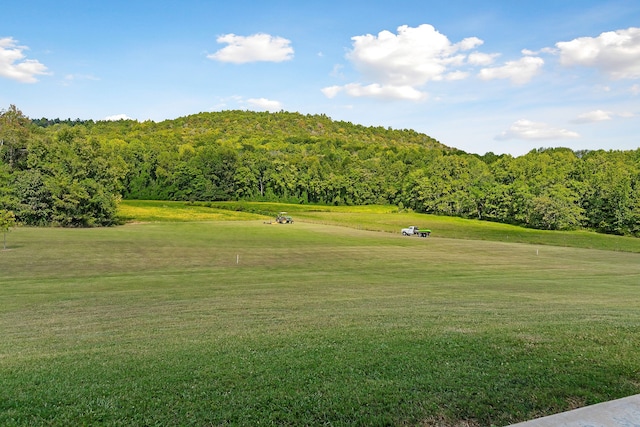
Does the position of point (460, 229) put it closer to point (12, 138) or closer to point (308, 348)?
point (308, 348)

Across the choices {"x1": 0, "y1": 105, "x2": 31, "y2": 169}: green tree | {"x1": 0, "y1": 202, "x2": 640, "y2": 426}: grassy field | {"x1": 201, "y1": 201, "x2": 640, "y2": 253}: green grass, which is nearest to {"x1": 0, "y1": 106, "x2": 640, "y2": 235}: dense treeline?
{"x1": 0, "y1": 105, "x2": 31, "y2": 169}: green tree

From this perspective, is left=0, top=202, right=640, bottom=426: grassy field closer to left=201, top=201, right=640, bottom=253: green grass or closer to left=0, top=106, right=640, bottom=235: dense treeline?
left=201, top=201, right=640, bottom=253: green grass

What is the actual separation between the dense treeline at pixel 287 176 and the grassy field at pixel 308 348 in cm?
5512

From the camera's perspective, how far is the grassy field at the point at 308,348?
6000 millimetres

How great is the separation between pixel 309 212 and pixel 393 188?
43.5m

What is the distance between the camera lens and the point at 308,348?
9008mm

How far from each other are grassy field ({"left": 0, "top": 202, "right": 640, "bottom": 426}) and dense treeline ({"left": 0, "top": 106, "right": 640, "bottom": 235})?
55118mm

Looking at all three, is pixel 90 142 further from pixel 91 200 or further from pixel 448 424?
pixel 448 424

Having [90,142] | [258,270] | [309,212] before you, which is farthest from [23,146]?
[258,270]

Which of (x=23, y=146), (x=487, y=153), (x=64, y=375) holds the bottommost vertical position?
(x=64, y=375)

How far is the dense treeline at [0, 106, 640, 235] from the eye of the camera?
3051 inches

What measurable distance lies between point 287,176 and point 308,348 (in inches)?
5186

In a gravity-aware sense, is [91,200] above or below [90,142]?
below

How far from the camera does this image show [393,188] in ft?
458
